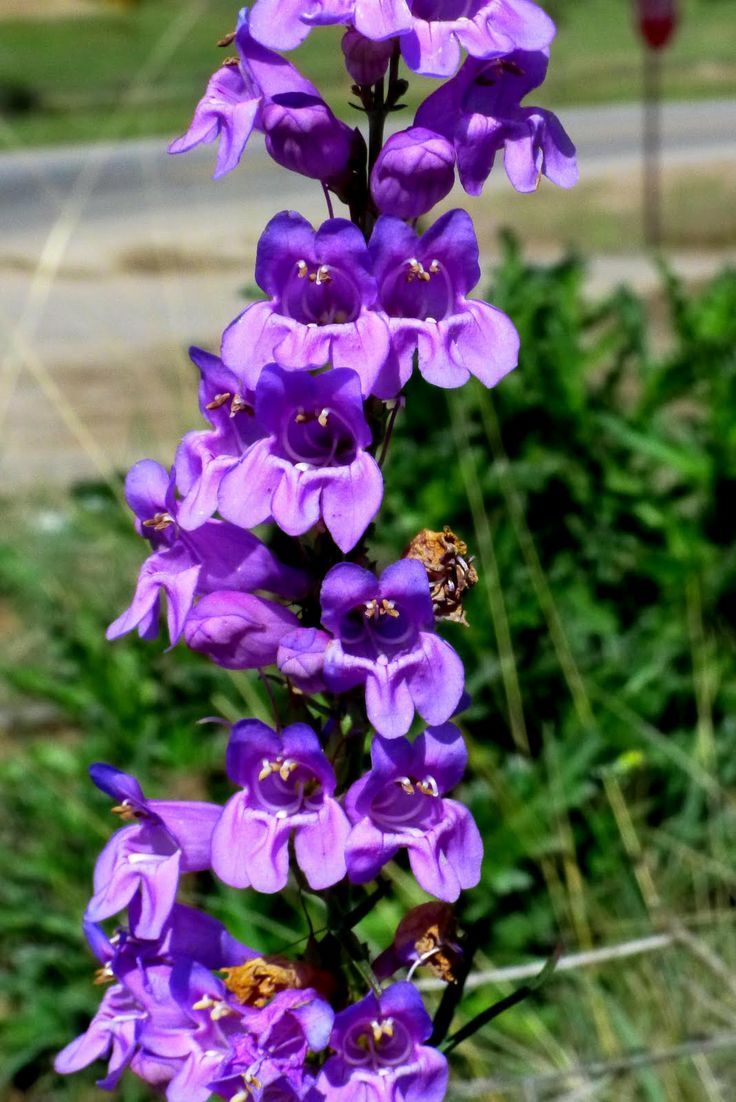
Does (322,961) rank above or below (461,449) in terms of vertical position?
below

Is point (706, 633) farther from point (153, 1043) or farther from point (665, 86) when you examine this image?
point (665, 86)

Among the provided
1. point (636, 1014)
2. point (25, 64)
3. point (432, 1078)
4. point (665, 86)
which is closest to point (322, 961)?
point (432, 1078)

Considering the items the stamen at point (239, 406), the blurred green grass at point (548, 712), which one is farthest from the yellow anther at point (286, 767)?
the blurred green grass at point (548, 712)

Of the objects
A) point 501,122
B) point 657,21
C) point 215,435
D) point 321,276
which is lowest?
point 215,435

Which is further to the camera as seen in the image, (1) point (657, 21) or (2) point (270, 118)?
(1) point (657, 21)

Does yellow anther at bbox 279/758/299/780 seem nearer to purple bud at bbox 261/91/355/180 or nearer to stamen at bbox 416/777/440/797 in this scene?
stamen at bbox 416/777/440/797

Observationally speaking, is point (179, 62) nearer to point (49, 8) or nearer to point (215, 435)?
point (49, 8)

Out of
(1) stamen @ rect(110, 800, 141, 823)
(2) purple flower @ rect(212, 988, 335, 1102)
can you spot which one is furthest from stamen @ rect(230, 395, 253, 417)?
(2) purple flower @ rect(212, 988, 335, 1102)

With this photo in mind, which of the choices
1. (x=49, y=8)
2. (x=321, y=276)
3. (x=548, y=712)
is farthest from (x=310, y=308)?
(x=49, y=8)
